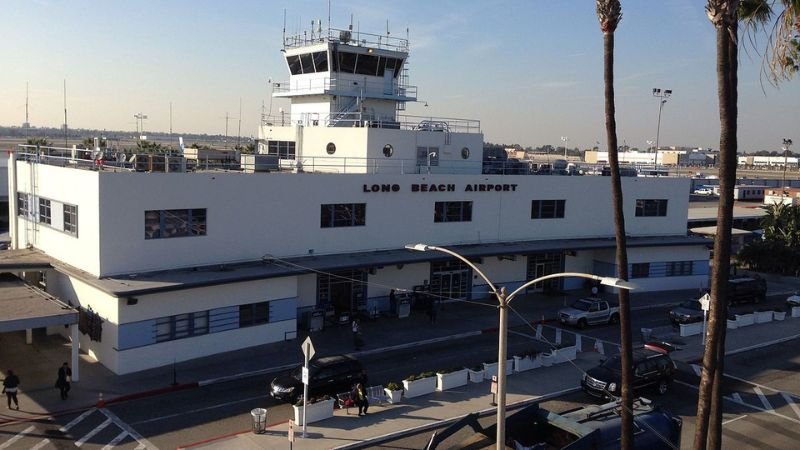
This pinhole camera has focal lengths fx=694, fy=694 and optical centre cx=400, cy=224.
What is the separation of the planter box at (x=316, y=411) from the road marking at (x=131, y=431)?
4126 mm

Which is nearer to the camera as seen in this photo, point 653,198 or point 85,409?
point 85,409

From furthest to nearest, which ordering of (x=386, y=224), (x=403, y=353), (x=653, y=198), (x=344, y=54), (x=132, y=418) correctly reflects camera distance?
(x=653, y=198), (x=344, y=54), (x=386, y=224), (x=403, y=353), (x=132, y=418)

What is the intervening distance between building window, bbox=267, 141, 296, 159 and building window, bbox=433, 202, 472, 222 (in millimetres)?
9828

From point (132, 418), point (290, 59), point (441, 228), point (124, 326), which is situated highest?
point (290, 59)

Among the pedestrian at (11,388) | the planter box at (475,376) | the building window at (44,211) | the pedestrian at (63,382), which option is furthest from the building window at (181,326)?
the planter box at (475,376)

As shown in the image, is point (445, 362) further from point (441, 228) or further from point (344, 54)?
point (344, 54)

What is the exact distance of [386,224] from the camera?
117 feet

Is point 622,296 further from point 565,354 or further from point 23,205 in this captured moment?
point 23,205

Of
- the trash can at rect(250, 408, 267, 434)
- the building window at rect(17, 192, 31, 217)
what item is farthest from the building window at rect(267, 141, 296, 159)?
the trash can at rect(250, 408, 267, 434)

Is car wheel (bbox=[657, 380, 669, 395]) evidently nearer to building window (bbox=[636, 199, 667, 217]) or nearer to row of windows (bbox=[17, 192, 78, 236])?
building window (bbox=[636, 199, 667, 217])

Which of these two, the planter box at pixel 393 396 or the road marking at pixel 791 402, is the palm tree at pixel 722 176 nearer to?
the planter box at pixel 393 396

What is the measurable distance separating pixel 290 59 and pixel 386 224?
15247 mm

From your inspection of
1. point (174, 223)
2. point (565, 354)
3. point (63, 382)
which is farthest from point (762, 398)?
point (63, 382)

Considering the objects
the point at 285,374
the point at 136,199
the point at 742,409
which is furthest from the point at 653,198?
the point at 136,199
